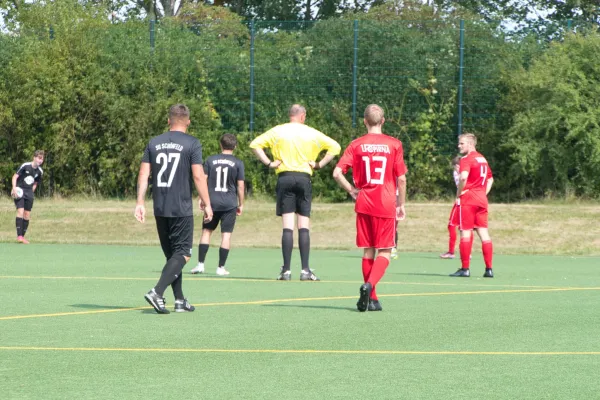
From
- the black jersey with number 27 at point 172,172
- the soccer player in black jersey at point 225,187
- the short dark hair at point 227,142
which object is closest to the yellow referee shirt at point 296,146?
the short dark hair at point 227,142

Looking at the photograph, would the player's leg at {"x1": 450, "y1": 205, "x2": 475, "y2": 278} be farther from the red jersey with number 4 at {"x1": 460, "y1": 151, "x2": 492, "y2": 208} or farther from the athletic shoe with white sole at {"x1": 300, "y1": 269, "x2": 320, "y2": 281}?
the athletic shoe with white sole at {"x1": 300, "y1": 269, "x2": 320, "y2": 281}

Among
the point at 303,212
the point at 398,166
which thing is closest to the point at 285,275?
the point at 303,212

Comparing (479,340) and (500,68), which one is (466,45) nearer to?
(500,68)

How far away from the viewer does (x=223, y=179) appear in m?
16.1

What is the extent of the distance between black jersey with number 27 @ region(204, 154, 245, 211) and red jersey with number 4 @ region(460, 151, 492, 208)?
2968mm

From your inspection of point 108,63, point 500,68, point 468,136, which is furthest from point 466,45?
point 468,136

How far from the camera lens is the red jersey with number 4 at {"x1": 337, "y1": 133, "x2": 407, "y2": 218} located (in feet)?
37.5

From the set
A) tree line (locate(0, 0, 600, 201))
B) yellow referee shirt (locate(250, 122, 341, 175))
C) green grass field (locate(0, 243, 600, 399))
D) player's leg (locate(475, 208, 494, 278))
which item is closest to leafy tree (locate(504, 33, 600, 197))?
tree line (locate(0, 0, 600, 201))

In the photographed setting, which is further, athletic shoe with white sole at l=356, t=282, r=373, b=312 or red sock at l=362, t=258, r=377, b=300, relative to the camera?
red sock at l=362, t=258, r=377, b=300

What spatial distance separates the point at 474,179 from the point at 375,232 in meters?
4.84

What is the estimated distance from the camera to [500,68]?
3173 cm

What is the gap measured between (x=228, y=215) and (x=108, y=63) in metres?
17.8

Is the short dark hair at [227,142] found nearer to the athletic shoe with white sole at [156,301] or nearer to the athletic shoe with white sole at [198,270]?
the athletic shoe with white sole at [198,270]

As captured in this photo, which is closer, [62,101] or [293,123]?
[293,123]
